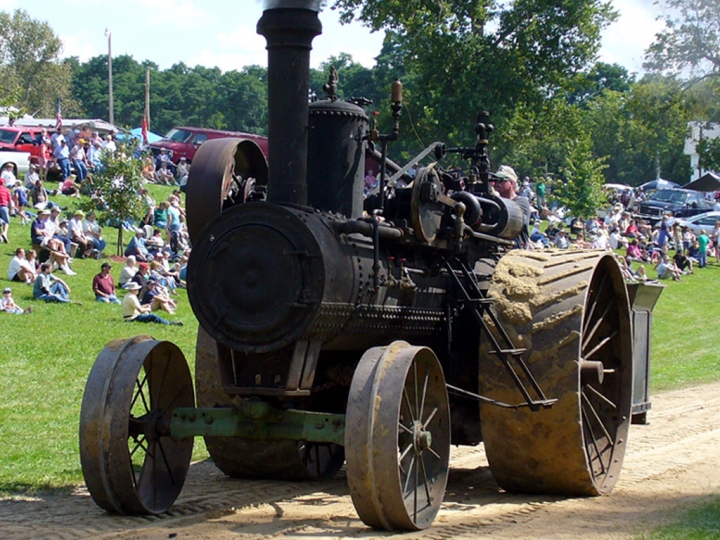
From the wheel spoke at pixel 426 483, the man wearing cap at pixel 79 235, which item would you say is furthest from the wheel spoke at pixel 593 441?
the man wearing cap at pixel 79 235

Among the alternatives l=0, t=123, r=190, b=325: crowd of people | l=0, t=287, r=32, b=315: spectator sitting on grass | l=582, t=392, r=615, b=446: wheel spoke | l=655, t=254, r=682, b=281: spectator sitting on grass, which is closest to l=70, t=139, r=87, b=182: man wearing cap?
l=0, t=123, r=190, b=325: crowd of people

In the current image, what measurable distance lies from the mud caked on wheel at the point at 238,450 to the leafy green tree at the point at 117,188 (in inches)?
504

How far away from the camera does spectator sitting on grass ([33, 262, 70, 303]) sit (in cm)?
1547

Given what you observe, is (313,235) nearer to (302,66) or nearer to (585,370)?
(302,66)

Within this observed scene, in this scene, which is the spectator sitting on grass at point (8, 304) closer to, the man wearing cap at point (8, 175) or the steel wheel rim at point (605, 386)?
the man wearing cap at point (8, 175)

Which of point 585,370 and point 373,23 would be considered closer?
point 585,370

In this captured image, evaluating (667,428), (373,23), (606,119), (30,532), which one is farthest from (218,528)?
(606,119)

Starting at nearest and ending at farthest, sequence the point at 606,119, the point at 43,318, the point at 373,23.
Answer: the point at 43,318 < the point at 373,23 < the point at 606,119

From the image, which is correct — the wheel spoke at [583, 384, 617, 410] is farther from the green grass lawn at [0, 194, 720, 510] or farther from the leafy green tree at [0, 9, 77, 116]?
the leafy green tree at [0, 9, 77, 116]

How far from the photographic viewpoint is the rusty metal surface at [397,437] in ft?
17.6

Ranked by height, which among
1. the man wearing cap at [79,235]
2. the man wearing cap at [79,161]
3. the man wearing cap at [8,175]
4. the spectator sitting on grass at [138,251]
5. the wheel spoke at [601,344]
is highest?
the man wearing cap at [79,161]

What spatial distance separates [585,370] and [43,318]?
30.2 feet

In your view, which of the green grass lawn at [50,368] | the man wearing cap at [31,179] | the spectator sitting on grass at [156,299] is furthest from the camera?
the man wearing cap at [31,179]

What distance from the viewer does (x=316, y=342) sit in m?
6.03
